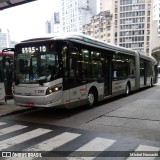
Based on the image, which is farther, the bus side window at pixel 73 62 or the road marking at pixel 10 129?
the bus side window at pixel 73 62

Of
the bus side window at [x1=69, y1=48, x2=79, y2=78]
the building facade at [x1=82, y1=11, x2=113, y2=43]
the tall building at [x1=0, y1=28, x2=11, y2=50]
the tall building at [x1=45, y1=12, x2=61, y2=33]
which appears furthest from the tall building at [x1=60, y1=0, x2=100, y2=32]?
the bus side window at [x1=69, y1=48, x2=79, y2=78]

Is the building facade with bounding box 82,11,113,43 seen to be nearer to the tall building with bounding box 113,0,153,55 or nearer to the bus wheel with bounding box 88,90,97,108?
the tall building with bounding box 113,0,153,55

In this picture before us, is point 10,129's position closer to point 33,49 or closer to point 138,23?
point 33,49

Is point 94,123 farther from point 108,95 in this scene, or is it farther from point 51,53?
point 108,95

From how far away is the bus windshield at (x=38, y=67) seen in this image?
8.79 metres

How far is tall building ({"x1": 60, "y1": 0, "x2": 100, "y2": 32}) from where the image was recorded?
15188cm

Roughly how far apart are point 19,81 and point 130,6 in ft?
416

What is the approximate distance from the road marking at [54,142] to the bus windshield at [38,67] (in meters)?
2.51

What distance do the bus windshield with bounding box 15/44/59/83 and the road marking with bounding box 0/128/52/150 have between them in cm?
199

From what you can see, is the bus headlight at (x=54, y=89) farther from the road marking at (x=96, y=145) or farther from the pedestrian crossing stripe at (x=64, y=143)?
the road marking at (x=96, y=145)

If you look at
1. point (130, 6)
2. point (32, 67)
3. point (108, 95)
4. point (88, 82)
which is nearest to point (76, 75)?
point (88, 82)

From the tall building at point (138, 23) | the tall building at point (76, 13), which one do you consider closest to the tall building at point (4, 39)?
the tall building at point (138, 23)

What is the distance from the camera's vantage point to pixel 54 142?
6.28 metres

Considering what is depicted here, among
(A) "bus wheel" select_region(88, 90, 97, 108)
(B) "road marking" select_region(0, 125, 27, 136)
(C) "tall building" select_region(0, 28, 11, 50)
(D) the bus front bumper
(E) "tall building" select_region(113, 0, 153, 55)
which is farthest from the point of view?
(E) "tall building" select_region(113, 0, 153, 55)
